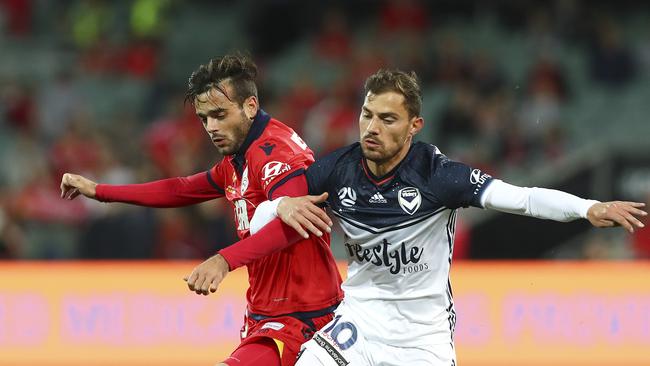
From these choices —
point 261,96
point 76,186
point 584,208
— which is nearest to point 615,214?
point 584,208

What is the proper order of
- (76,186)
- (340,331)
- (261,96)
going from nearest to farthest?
1. (340,331)
2. (76,186)
3. (261,96)

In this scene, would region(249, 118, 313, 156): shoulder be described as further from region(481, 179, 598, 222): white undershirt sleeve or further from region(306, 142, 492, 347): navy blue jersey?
region(481, 179, 598, 222): white undershirt sleeve

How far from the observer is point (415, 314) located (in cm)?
524

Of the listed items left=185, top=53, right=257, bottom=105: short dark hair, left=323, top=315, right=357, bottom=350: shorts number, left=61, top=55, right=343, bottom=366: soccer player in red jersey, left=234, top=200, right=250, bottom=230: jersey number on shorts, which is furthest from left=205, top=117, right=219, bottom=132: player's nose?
left=323, top=315, right=357, bottom=350: shorts number

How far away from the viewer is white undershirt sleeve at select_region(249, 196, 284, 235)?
5145mm

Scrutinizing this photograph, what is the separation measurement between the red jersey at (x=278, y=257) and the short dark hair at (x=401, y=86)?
498mm

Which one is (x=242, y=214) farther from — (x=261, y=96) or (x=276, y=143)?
(x=261, y=96)

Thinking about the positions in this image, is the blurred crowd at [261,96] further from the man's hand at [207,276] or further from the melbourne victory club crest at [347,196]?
the man's hand at [207,276]

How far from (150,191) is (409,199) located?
5.16 ft

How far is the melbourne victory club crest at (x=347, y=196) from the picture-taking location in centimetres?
529

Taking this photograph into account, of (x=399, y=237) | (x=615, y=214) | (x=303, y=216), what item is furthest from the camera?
(x=399, y=237)

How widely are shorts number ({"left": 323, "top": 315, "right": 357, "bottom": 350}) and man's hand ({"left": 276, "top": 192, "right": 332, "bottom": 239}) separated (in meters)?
0.54

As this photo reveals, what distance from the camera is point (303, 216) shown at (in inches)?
196

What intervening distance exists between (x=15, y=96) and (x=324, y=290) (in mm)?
9047
